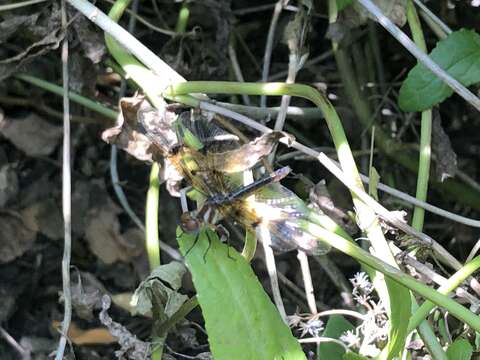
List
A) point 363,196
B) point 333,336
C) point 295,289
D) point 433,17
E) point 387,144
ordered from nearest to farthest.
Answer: point 363,196
point 333,336
point 433,17
point 295,289
point 387,144

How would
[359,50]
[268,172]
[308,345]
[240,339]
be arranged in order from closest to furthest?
[240,339]
[268,172]
[308,345]
[359,50]

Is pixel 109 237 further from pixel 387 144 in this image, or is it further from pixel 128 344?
pixel 387 144

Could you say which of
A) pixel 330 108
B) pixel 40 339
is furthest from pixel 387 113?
pixel 40 339

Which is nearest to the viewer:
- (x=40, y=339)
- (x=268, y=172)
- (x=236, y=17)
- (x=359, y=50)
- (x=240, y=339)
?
(x=240, y=339)

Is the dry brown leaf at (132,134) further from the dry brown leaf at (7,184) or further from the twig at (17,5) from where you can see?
the dry brown leaf at (7,184)

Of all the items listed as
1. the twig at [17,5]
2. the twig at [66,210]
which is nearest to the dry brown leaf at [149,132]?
the twig at [66,210]

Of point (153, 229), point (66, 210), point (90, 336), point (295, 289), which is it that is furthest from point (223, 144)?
point (90, 336)

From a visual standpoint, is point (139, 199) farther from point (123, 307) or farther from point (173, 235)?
point (123, 307)
